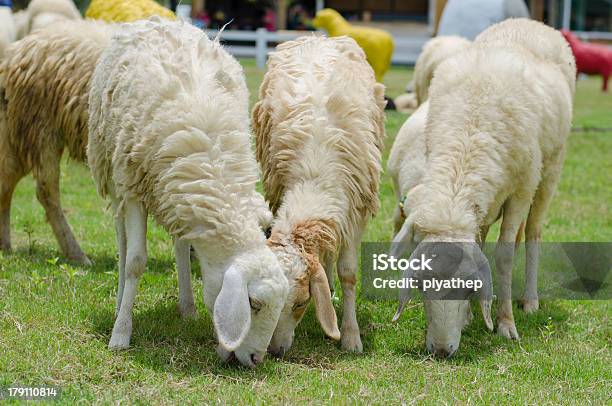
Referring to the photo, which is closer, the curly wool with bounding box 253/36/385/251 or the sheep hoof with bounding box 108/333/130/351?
the sheep hoof with bounding box 108/333/130/351

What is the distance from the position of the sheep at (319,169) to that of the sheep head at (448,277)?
1.41 feet

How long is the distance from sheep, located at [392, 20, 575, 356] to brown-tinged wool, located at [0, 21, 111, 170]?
→ 88.2 inches

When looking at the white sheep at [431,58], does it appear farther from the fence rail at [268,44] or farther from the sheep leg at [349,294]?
the fence rail at [268,44]

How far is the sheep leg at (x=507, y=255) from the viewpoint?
16.6 feet

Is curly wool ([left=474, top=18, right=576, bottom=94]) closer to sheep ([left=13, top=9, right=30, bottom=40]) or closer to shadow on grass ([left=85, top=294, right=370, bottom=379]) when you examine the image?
shadow on grass ([left=85, top=294, right=370, bottom=379])

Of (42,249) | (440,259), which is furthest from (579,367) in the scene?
(42,249)

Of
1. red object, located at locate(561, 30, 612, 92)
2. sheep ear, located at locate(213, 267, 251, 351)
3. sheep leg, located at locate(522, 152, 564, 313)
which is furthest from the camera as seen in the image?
red object, located at locate(561, 30, 612, 92)

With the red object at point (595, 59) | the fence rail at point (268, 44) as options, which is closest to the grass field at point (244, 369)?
the fence rail at point (268, 44)

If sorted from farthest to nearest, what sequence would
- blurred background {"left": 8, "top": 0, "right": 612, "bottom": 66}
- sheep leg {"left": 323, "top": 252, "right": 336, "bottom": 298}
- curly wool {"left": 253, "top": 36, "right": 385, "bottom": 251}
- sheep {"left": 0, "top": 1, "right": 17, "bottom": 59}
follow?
1. blurred background {"left": 8, "top": 0, "right": 612, "bottom": 66}
2. sheep {"left": 0, "top": 1, "right": 17, "bottom": 59}
3. sheep leg {"left": 323, "top": 252, "right": 336, "bottom": 298}
4. curly wool {"left": 253, "top": 36, "right": 385, "bottom": 251}

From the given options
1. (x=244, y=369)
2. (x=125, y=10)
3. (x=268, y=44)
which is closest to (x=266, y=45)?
(x=268, y=44)

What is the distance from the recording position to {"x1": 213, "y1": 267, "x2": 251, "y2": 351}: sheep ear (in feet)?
12.5

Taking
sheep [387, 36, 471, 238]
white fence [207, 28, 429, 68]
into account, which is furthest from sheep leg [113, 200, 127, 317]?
white fence [207, 28, 429, 68]

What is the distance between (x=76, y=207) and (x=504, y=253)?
4.23 m

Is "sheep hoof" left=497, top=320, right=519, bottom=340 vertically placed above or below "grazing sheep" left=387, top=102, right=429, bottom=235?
below
